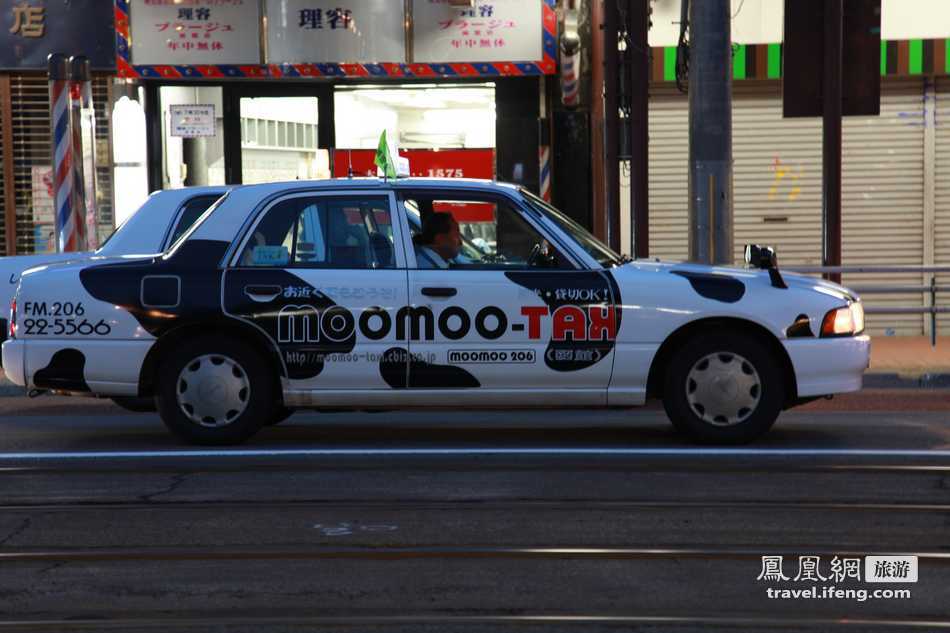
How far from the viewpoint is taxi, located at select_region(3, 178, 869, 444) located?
29.4 feet

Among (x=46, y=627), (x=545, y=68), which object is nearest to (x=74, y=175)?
(x=545, y=68)

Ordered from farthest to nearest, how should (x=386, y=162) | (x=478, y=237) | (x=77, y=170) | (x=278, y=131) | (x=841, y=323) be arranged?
(x=278, y=131), (x=77, y=170), (x=386, y=162), (x=478, y=237), (x=841, y=323)

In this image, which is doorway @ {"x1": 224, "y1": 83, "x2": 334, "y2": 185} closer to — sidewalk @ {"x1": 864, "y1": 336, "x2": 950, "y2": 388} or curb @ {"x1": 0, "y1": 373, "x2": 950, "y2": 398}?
curb @ {"x1": 0, "y1": 373, "x2": 950, "y2": 398}

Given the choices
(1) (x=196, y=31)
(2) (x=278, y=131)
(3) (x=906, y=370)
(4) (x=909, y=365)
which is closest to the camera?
(3) (x=906, y=370)

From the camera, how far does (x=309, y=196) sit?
9258 millimetres

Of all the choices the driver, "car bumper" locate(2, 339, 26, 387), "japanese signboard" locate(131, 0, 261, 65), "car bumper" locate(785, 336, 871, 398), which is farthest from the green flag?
"japanese signboard" locate(131, 0, 261, 65)

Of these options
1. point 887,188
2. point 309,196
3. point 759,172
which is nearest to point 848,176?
point 887,188

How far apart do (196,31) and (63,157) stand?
4154 millimetres

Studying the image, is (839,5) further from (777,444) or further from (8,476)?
(8,476)

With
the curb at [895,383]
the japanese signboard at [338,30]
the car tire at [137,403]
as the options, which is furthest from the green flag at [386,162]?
the japanese signboard at [338,30]

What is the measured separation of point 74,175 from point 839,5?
7.81 meters

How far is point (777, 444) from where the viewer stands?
923cm

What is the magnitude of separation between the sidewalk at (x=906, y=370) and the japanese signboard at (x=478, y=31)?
5.87 meters

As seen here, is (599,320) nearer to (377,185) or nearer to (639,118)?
(377,185)
